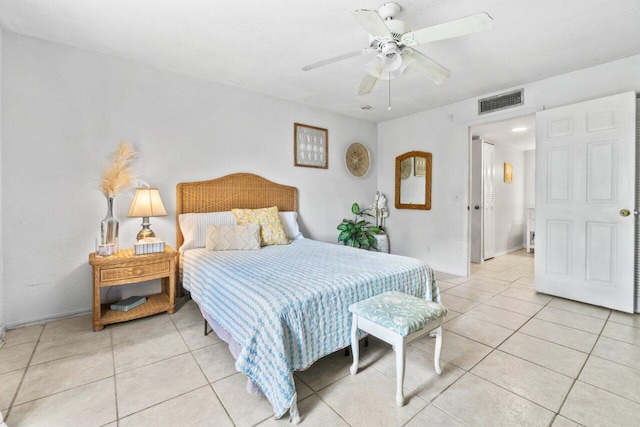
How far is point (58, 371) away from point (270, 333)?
154 cm

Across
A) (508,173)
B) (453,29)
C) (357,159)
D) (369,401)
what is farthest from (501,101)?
(369,401)

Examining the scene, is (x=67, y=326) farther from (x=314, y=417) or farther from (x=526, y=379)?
(x=526, y=379)

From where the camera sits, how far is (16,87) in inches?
96.2

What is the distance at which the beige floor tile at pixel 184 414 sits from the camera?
1.45 m

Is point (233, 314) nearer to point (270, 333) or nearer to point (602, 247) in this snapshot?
point (270, 333)

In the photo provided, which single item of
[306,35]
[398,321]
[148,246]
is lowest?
[398,321]

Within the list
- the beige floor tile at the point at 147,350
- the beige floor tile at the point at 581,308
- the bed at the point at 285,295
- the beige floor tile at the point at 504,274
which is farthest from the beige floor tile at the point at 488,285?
the beige floor tile at the point at 147,350

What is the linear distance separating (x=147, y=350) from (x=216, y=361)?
578mm

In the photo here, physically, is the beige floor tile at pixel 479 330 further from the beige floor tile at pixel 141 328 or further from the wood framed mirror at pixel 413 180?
the beige floor tile at pixel 141 328

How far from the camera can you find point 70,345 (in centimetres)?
220

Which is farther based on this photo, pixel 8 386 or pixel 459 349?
pixel 459 349

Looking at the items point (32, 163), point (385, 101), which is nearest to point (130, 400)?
point (32, 163)

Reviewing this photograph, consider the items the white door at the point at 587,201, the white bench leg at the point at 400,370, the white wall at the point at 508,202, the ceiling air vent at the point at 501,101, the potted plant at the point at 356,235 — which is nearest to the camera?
the white bench leg at the point at 400,370

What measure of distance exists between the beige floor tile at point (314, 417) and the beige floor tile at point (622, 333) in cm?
243
